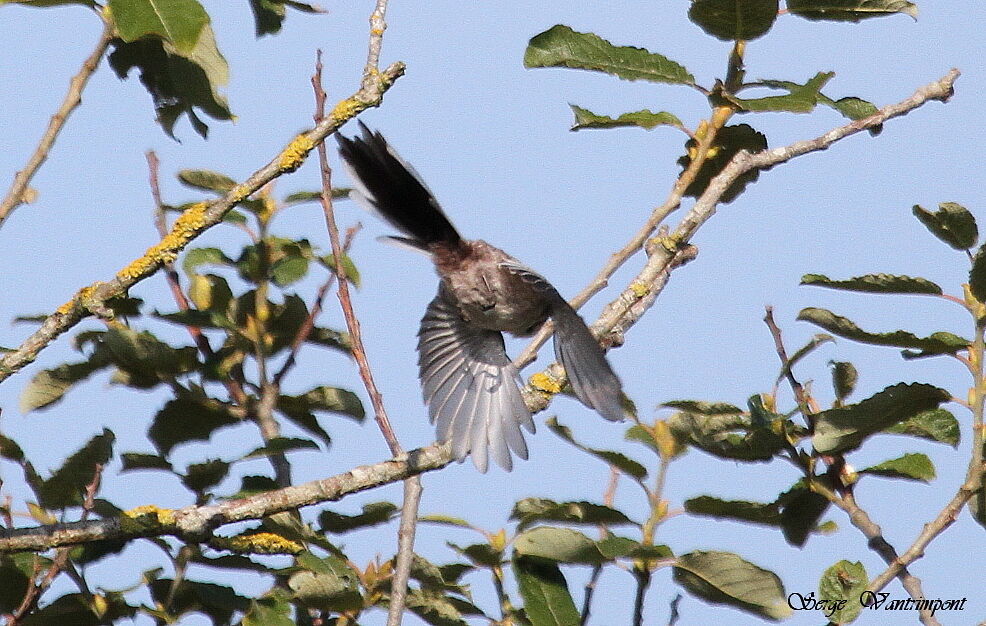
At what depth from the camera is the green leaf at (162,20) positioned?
2445 millimetres

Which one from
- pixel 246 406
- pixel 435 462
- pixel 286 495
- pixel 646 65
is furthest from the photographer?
pixel 246 406

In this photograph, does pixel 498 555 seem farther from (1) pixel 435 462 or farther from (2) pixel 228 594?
(2) pixel 228 594

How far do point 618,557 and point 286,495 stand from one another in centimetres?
78

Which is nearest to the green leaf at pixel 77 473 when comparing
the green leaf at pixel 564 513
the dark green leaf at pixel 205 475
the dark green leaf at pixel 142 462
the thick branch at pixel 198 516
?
the dark green leaf at pixel 142 462

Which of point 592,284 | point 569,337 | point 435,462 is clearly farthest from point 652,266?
point 435,462

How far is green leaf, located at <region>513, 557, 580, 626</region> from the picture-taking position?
2.87 m

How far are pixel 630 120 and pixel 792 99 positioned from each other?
0.46 metres

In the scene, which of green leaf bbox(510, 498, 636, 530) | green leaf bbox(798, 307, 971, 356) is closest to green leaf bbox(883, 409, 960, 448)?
green leaf bbox(798, 307, 971, 356)

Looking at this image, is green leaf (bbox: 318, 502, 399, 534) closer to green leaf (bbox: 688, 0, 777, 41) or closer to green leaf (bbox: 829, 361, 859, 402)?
green leaf (bbox: 829, 361, 859, 402)

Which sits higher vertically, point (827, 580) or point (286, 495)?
point (286, 495)

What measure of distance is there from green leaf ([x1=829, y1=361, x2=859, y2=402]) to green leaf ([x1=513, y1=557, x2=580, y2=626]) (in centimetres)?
88

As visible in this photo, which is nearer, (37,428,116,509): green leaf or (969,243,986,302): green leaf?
(969,243,986,302): green leaf

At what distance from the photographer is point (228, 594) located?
2971 mm

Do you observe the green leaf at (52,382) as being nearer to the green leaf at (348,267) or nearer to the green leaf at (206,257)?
the green leaf at (206,257)
